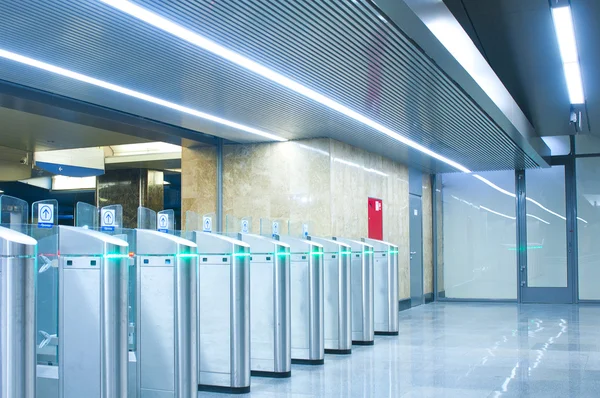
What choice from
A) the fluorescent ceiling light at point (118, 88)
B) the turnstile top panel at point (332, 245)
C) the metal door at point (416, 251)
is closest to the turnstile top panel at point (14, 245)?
the fluorescent ceiling light at point (118, 88)

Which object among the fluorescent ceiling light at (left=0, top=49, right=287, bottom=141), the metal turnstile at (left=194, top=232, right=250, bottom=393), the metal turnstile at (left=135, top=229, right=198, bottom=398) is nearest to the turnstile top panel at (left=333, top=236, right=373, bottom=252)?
the fluorescent ceiling light at (left=0, top=49, right=287, bottom=141)

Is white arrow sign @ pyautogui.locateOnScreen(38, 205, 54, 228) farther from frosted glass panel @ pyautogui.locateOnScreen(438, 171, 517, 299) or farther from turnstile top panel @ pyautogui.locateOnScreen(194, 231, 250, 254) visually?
frosted glass panel @ pyautogui.locateOnScreen(438, 171, 517, 299)

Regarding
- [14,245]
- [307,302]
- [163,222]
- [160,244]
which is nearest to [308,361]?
[307,302]

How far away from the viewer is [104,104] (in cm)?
820

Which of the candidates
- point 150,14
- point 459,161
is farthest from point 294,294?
point 459,161

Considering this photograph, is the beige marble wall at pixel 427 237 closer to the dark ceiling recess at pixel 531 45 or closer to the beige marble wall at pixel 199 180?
the dark ceiling recess at pixel 531 45

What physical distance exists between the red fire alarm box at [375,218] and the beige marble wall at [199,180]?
2.71 m

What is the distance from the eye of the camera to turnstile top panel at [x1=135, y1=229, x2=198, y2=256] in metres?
5.57

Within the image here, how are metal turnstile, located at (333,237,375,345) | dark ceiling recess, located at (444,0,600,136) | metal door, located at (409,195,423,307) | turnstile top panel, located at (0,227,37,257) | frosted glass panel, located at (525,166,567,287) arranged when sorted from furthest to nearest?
frosted glass panel, located at (525,166,567,287)
metal door, located at (409,195,423,307)
metal turnstile, located at (333,237,375,345)
dark ceiling recess, located at (444,0,600,136)
turnstile top panel, located at (0,227,37,257)

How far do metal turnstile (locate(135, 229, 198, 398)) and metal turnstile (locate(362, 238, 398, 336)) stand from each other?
194 inches

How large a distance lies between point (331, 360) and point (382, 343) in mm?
1482

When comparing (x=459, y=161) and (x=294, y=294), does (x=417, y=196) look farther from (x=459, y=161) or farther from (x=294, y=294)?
(x=294, y=294)

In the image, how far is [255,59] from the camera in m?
5.95

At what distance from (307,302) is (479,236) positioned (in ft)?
28.4
